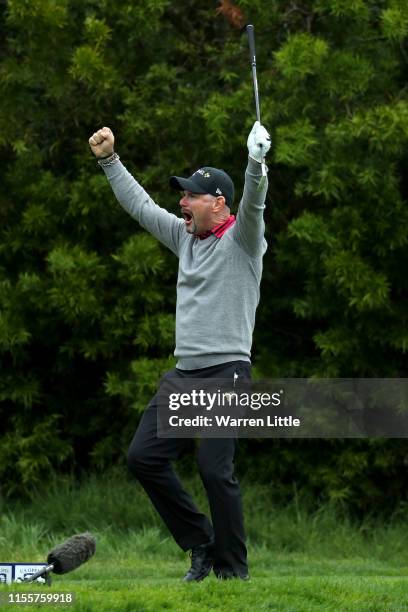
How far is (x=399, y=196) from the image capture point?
430 inches

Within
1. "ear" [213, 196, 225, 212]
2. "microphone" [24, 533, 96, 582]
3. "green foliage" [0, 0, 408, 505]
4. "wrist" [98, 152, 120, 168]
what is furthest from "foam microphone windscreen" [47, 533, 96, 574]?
"green foliage" [0, 0, 408, 505]

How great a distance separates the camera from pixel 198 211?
7086 mm

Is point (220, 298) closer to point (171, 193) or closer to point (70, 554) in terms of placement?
point (70, 554)

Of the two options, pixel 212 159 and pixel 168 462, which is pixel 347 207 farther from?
pixel 168 462

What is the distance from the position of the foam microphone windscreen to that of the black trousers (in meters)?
0.45

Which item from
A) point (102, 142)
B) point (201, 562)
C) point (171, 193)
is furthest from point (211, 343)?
point (171, 193)

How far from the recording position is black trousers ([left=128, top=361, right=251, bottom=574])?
273 inches

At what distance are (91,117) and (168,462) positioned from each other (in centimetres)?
532

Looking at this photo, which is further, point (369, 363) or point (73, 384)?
point (73, 384)

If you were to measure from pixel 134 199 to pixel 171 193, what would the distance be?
406 cm

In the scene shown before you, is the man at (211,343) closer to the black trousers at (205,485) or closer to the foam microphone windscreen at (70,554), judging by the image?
the black trousers at (205,485)

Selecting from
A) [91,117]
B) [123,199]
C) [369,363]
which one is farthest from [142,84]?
[123,199]

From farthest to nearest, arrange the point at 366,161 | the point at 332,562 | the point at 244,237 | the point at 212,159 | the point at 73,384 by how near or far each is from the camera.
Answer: the point at 73,384, the point at 212,159, the point at 366,161, the point at 332,562, the point at 244,237

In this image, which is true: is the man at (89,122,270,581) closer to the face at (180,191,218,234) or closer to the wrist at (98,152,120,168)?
the face at (180,191,218,234)
